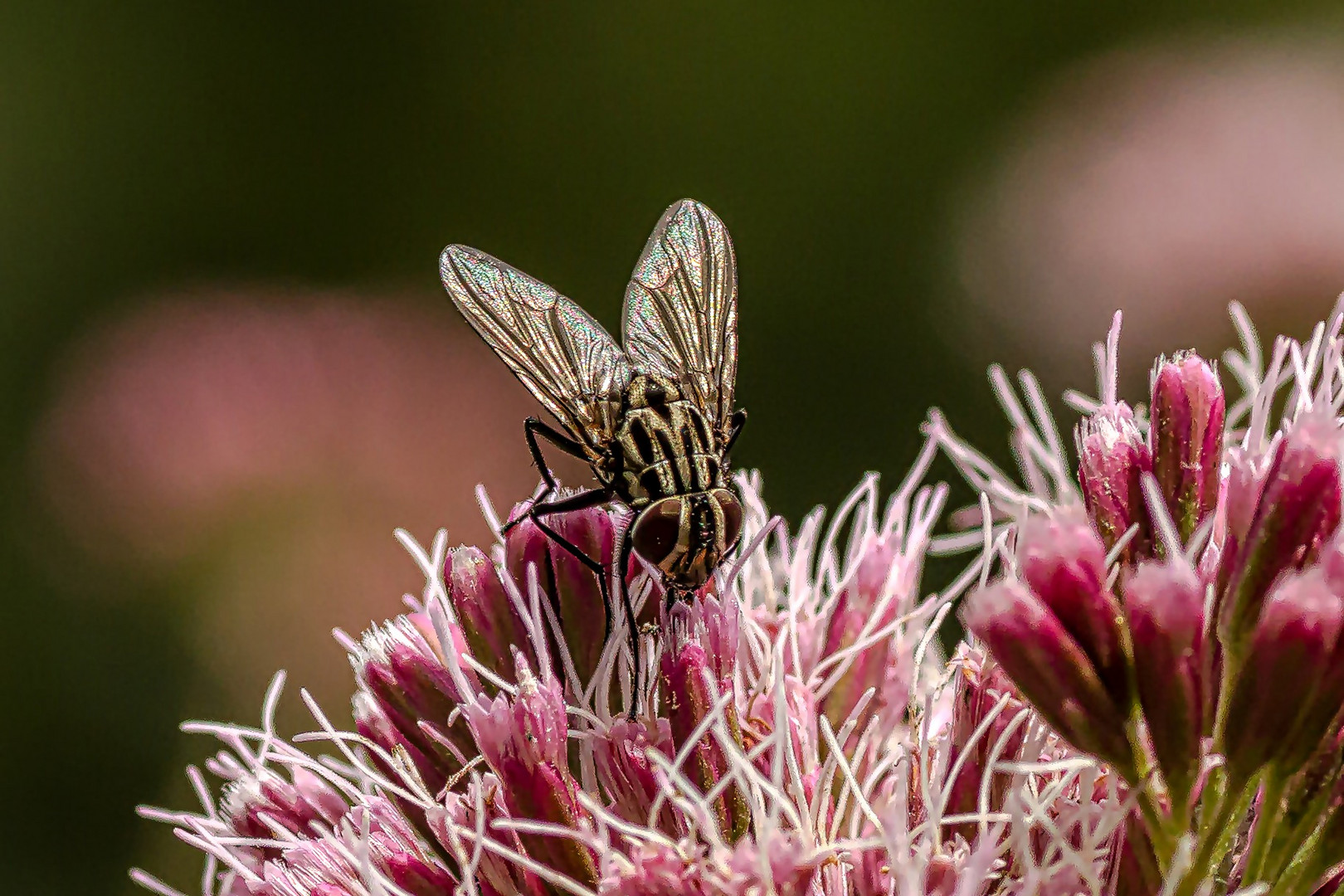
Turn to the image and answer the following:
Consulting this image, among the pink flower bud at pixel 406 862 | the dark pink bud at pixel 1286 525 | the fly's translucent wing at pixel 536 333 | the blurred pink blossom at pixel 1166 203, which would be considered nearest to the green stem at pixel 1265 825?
the dark pink bud at pixel 1286 525

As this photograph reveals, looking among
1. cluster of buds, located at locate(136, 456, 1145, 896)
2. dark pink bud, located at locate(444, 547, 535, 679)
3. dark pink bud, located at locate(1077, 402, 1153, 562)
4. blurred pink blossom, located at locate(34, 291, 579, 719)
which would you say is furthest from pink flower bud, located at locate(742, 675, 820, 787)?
blurred pink blossom, located at locate(34, 291, 579, 719)

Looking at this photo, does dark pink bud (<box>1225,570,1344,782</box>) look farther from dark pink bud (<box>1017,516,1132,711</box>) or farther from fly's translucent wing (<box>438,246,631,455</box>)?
fly's translucent wing (<box>438,246,631,455</box>)

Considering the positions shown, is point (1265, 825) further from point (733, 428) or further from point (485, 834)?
point (733, 428)

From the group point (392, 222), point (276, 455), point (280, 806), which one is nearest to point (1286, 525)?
point (280, 806)

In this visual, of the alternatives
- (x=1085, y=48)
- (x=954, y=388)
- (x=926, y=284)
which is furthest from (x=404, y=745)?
(x=1085, y=48)

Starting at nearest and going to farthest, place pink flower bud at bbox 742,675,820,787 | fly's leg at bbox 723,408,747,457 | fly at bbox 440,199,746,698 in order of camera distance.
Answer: pink flower bud at bbox 742,675,820,787 → fly at bbox 440,199,746,698 → fly's leg at bbox 723,408,747,457

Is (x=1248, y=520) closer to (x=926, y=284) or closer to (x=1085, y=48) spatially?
(x=926, y=284)
